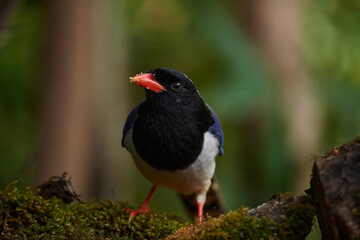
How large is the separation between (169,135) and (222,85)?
296 cm

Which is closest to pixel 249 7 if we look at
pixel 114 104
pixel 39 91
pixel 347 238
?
pixel 114 104

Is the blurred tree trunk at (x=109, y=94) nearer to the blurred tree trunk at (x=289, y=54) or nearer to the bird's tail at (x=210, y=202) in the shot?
the blurred tree trunk at (x=289, y=54)

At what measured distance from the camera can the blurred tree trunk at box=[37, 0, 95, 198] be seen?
7918 millimetres

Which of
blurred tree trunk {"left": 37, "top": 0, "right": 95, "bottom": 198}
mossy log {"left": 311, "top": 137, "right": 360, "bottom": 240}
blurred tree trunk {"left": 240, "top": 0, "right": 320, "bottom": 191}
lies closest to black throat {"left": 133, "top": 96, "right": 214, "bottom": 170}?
mossy log {"left": 311, "top": 137, "right": 360, "bottom": 240}

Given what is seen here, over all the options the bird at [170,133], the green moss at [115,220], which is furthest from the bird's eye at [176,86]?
the green moss at [115,220]

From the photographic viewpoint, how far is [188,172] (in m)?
3.95

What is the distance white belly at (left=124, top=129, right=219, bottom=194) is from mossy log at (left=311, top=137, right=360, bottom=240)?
167 centimetres

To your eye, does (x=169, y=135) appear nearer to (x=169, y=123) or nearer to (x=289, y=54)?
(x=169, y=123)

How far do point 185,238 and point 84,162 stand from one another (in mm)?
6003

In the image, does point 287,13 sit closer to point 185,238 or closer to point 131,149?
point 131,149

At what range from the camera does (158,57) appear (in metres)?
12.4

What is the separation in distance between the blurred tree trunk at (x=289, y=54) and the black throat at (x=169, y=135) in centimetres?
481

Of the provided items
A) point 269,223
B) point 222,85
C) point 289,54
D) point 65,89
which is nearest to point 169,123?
point 269,223

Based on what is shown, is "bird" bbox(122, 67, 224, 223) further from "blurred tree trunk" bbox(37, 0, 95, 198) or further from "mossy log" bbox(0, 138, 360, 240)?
"blurred tree trunk" bbox(37, 0, 95, 198)
